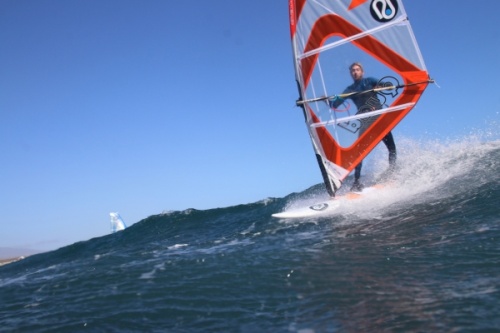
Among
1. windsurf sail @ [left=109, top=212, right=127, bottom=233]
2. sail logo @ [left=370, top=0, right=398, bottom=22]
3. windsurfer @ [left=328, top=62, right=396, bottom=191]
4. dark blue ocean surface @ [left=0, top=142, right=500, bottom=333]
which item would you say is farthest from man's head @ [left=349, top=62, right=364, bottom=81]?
windsurf sail @ [left=109, top=212, right=127, bottom=233]

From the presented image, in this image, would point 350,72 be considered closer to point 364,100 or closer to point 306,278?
point 364,100

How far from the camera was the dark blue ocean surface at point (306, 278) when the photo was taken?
2797mm

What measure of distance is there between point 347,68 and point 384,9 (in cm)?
122

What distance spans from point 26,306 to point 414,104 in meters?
6.76

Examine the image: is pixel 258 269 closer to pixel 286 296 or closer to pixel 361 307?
pixel 286 296

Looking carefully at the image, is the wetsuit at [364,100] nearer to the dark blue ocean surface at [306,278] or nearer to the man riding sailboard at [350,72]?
the man riding sailboard at [350,72]

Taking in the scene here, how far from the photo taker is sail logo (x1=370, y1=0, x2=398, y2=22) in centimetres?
732

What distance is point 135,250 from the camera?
6.82 meters

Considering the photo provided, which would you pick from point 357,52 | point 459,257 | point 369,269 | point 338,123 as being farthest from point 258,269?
point 357,52

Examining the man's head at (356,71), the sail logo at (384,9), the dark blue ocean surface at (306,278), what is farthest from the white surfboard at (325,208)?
the sail logo at (384,9)

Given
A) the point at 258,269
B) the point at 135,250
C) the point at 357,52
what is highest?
the point at 357,52

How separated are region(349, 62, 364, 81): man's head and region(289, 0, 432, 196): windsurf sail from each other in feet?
0.23

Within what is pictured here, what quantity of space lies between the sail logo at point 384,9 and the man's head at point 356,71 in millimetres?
892

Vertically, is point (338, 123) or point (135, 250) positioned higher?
point (338, 123)
